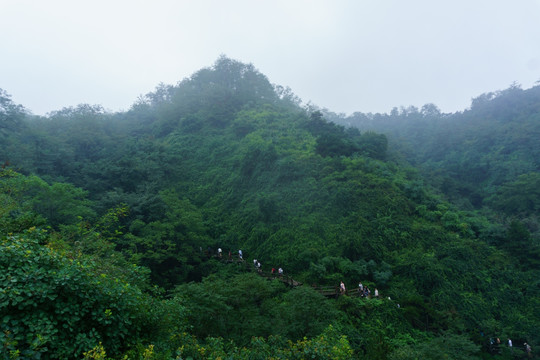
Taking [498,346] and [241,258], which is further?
[241,258]

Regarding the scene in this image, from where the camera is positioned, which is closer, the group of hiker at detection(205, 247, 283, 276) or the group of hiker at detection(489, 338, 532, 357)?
the group of hiker at detection(489, 338, 532, 357)

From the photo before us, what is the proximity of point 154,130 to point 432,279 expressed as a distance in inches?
1472

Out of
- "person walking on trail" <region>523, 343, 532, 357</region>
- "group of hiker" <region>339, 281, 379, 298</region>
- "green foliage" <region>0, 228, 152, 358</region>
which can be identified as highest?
"green foliage" <region>0, 228, 152, 358</region>

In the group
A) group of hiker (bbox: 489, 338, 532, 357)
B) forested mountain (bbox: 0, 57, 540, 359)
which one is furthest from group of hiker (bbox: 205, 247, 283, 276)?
group of hiker (bbox: 489, 338, 532, 357)

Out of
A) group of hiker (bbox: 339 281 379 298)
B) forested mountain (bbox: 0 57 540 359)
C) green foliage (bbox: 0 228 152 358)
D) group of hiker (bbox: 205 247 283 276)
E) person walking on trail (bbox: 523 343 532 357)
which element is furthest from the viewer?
group of hiker (bbox: 205 247 283 276)

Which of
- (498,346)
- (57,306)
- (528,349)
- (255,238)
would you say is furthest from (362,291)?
(57,306)

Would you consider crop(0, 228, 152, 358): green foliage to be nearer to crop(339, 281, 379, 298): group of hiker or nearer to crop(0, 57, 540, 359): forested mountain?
crop(0, 57, 540, 359): forested mountain

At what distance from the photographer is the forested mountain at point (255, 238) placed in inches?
217

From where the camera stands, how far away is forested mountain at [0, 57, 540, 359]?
551cm

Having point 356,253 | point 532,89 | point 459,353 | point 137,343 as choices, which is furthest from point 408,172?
point 532,89

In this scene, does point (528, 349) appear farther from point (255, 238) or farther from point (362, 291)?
point (255, 238)

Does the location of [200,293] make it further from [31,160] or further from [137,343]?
[31,160]

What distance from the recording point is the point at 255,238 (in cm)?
2141

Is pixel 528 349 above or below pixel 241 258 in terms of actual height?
below
